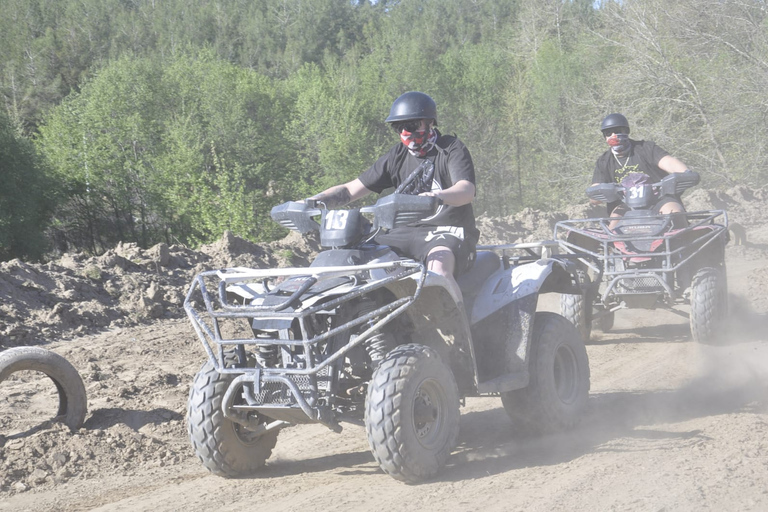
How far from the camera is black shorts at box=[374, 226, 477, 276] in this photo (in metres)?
5.25

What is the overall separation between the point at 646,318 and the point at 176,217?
28.9 metres

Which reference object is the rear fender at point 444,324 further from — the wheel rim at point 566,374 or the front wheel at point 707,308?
the front wheel at point 707,308

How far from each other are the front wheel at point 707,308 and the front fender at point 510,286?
3.50m

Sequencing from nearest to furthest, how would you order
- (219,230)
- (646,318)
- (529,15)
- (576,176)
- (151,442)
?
(151,442), (646,318), (219,230), (576,176), (529,15)

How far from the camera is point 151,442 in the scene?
5.85m

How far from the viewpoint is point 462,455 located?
527cm

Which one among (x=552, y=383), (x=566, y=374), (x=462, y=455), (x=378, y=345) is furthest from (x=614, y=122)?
(x=378, y=345)

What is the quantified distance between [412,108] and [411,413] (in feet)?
6.98

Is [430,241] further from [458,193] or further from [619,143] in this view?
[619,143]

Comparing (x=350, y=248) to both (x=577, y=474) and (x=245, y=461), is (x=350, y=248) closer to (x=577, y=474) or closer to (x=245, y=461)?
(x=245, y=461)

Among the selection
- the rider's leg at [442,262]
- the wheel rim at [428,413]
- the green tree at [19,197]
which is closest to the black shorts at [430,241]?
the rider's leg at [442,262]

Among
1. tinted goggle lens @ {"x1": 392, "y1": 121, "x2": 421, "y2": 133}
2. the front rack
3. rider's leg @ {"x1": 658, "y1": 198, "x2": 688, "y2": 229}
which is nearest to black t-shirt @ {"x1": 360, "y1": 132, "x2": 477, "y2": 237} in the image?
tinted goggle lens @ {"x1": 392, "y1": 121, "x2": 421, "y2": 133}

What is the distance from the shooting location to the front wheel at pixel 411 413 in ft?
14.3

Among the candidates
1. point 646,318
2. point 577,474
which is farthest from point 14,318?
point 646,318
